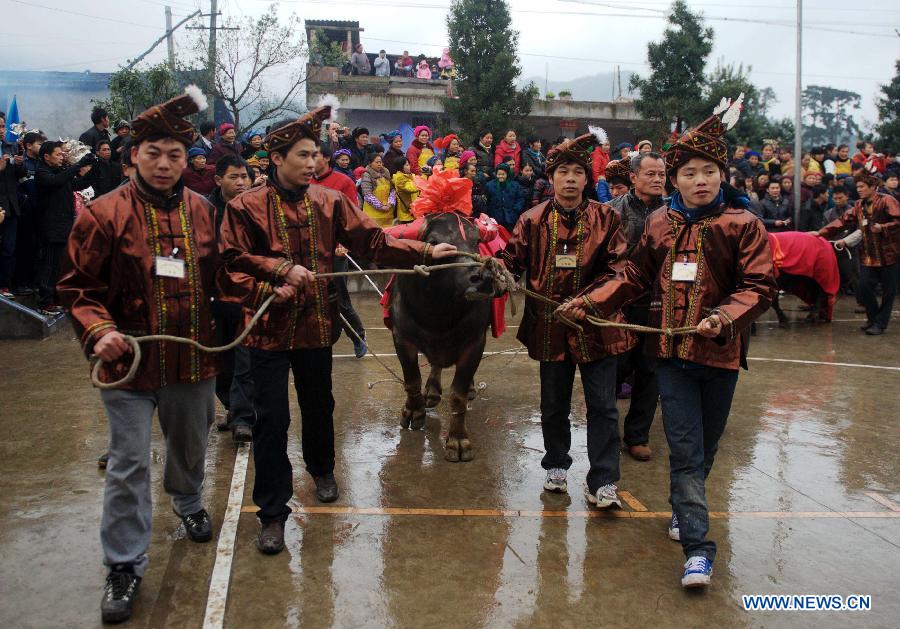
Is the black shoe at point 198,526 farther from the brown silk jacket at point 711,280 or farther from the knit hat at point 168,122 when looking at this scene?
the brown silk jacket at point 711,280

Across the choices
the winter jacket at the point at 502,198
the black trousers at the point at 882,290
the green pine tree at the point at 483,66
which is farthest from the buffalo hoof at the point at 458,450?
the green pine tree at the point at 483,66

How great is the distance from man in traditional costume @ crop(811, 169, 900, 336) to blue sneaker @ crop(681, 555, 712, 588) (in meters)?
7.84

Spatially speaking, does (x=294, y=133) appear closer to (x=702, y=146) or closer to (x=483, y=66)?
(x=702, y=146)

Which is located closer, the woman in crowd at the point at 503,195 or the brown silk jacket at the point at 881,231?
the brown silk jacket at the point at 881,231

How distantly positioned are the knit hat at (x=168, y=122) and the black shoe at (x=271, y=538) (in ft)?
6.28

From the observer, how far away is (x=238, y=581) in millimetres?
3617

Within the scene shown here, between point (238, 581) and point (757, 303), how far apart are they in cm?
268

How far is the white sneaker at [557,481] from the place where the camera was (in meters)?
4.73

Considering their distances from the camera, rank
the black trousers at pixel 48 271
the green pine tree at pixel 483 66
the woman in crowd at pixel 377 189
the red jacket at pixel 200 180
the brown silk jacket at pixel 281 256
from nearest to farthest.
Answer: the brown silk jacket at pixel 281 256 → the red jacket at pixel 200 180 → the black trousers at pixel 48 271 → the woman in crowd at pixel 377 189 → the green pine tree at pixel 483 66

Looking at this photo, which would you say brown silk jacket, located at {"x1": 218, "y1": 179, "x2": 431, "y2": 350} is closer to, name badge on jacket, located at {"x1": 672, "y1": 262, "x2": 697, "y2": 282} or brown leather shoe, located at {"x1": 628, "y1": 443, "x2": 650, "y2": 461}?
name badge on jacket, located at {"x1": 672, "y1": 262, "x2": 697, "y2": 282}

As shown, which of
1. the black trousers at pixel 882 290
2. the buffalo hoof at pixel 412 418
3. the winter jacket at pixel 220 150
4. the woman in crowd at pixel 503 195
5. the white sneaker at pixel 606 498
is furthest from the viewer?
the woman in crowd at pixel 503 195

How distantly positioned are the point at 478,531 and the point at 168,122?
2.55 metres

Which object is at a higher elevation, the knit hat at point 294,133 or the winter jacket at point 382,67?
the winter jacket at point 382,67

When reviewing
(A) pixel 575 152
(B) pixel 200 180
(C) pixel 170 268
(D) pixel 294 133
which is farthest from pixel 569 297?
(B) pixel 200 180
